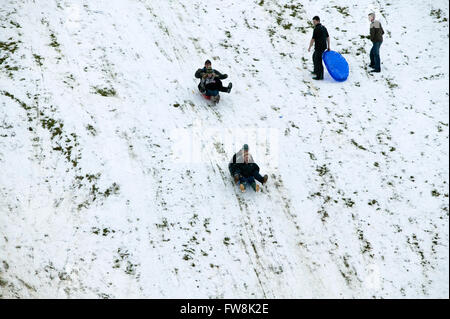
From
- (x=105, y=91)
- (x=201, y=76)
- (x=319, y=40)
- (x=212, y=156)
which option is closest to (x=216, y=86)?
(x=201, y=76)

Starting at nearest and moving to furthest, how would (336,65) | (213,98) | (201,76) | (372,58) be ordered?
(201,76) → (213,98) → (336,65) → (372,58)

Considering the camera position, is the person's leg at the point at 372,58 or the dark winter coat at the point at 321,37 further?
the person's leg at the point at 372,58

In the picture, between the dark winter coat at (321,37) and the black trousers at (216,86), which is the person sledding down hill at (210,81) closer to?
the black trousers at (216,86)

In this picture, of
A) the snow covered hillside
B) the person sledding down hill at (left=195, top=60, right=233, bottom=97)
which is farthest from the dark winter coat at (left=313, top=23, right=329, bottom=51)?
the person sledding down hill at (left=195, top=60, right=233, bottom=97)

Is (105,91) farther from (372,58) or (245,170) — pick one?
(372,58)

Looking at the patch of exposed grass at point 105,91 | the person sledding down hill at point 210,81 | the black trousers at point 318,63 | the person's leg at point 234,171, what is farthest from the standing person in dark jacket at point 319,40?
the patch of exposed grass at point 105,91

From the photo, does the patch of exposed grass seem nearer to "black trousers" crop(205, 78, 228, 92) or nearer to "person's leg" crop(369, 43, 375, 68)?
"black trousers" crop(205, 78, 228, 92)
